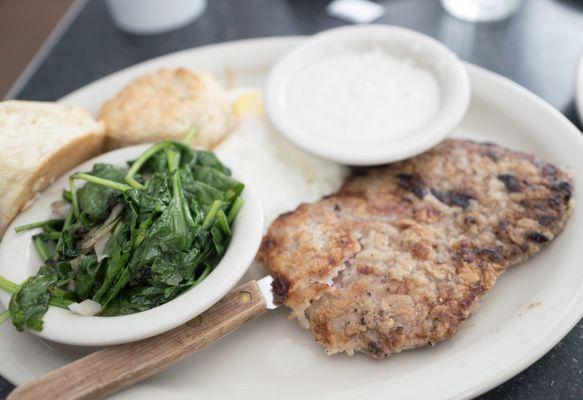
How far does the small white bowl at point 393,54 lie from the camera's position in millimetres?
2852

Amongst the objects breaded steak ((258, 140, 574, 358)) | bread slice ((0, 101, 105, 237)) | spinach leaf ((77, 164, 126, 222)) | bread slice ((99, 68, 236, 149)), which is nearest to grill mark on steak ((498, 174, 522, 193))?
breaded steak ((258, 140, 574, 358))

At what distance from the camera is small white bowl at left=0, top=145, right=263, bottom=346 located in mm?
2180

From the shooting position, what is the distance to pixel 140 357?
2.22 metres

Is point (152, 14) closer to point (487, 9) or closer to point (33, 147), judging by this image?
point (33, 147)

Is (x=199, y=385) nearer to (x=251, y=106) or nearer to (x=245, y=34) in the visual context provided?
(x=251, y=106)

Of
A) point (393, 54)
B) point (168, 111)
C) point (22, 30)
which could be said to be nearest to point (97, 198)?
point (168, 111)

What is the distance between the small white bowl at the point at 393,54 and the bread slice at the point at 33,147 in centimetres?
98

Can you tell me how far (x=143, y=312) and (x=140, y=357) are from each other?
17 centimetres

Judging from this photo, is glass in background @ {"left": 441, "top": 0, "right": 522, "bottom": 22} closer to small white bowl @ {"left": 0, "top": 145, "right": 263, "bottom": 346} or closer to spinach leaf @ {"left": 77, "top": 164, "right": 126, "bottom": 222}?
small white bowl @ {"left": 0, "top": 145, "right": 263, "bottom": 346}

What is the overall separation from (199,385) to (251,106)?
5.32 feet

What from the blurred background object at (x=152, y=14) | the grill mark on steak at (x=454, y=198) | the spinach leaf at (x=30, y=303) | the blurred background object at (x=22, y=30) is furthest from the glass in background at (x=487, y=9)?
the blurred background object at (x=22, y=30)

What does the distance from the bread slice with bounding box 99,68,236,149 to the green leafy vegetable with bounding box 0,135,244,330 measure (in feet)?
1.07

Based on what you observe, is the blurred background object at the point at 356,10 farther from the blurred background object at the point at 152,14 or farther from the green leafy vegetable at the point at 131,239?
the green leafy vegetable at the point at 131,239

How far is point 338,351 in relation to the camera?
2.33 m
